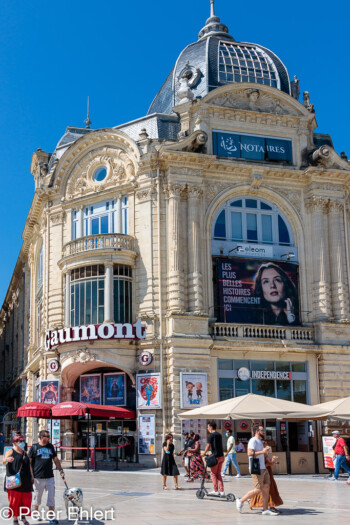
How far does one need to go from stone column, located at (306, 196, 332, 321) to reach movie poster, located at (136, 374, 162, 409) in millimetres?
9516

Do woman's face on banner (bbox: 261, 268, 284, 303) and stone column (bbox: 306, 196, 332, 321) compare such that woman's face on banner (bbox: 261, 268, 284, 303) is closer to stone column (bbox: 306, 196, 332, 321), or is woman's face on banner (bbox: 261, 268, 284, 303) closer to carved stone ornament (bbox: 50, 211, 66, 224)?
stone column (bbox: 306, 196, 332, 321)

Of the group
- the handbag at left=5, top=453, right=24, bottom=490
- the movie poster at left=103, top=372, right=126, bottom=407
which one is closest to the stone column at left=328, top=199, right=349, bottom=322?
the movie poster at left=103, top=372, right=126, bottom=407

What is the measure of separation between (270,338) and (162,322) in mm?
5708

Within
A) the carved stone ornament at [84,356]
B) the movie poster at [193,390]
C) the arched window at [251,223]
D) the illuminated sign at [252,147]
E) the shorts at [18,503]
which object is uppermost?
the illuminated sign at [252,147]

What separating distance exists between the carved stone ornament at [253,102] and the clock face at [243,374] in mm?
14322

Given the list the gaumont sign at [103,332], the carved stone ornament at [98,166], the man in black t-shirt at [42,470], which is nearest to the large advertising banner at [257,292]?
the gaumont sign at [103,332]

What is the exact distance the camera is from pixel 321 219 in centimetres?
3941

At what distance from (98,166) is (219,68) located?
908 centimetres

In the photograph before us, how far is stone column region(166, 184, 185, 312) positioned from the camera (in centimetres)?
3597

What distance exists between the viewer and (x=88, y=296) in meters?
36.9

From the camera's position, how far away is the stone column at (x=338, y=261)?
38344 mm

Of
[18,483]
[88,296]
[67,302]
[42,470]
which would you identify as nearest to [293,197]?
[88,296]

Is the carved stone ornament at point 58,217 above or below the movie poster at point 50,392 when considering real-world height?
above

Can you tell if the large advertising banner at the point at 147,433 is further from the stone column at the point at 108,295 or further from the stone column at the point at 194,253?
the stone column at the point at 194,253
